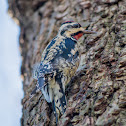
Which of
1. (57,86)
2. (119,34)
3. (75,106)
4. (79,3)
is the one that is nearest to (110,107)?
(75,106)

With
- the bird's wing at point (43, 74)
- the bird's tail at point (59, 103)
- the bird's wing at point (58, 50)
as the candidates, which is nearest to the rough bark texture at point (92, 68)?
the bird's tail at point (59, 103)

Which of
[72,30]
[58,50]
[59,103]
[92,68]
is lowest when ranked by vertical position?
[59,103]

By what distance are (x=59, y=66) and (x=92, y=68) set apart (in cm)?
38

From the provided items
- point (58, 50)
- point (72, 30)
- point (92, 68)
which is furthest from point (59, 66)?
point (72, 30)

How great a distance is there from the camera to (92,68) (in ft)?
9.05

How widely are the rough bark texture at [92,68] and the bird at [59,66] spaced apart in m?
0.09

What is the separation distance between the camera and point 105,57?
2744 mm

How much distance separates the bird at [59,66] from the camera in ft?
8.39

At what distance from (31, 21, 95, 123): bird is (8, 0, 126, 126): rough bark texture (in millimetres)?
94

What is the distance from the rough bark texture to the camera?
7.06 feet

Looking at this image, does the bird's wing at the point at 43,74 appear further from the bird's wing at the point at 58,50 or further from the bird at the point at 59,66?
the bird's wing at the point at 58,50

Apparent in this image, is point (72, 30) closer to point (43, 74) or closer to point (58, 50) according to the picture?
point (58, 50)

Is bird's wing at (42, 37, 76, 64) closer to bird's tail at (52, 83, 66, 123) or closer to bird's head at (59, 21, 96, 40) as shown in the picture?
bird's head at (59, 21, 96, 40)

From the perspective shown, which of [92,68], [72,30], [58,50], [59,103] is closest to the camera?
[59,103]
